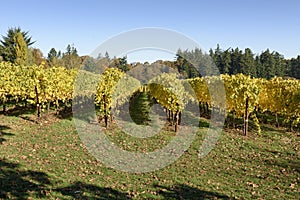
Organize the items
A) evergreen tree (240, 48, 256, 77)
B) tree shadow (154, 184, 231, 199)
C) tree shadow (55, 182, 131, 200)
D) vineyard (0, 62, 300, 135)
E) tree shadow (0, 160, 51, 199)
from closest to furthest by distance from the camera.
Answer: tree shadow (0, 160, 51, 199)
tree shadow (55, 182, 131, 200)
tree shadow (154, 184, 231, 199)
vineyard (0, 62, 300, 135)
evergreen tree (240, 48, 256, 77)

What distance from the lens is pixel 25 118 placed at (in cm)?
2219

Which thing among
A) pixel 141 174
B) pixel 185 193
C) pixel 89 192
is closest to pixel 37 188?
pixel 89 192

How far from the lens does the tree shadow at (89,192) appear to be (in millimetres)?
9438

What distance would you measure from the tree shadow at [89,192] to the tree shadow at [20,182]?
75 centimetres

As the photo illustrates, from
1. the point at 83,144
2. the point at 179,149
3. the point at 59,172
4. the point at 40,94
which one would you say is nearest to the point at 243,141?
the point at 179,149

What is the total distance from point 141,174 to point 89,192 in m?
3.03

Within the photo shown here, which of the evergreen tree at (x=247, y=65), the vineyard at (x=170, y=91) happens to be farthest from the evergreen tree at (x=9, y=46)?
the evergreen tree at (x=247, y=65)

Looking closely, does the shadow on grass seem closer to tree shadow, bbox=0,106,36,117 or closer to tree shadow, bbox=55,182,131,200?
tree shadow, bbox=55,182,131,200

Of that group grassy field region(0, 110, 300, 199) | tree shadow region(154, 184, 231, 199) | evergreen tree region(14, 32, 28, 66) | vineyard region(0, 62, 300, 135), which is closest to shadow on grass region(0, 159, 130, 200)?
grassy field region(0, 110, 300, 199)

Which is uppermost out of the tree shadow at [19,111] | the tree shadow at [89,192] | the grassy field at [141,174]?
the tree shadow at [19,111]

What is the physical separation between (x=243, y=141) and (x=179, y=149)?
5193 mm

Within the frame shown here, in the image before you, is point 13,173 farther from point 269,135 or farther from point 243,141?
point 269,135

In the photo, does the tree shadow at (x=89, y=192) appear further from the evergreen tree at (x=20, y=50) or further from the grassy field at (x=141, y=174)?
the evergreen tree at (x=20, y=50)

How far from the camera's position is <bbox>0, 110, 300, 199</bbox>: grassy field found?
394 inches
